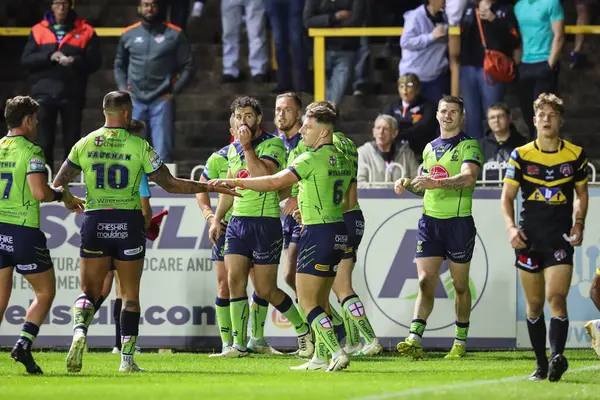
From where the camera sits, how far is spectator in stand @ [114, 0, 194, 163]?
16266mm

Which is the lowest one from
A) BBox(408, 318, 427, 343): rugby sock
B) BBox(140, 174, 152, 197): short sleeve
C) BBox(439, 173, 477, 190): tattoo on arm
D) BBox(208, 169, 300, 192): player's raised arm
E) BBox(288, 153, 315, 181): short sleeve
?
BBox(408, 318, 427, 343): rugby sock

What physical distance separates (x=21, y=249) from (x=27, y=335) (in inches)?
28.7

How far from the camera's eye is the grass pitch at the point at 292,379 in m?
8.86

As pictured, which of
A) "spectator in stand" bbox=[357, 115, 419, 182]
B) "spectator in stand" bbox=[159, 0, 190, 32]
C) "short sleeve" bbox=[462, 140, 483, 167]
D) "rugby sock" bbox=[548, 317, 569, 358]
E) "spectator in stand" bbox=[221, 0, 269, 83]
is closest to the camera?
"rugby sock" bbox=[548, 317, 569, 358]

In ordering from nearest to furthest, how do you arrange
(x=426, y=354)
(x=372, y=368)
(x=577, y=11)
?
(x=372, y=368) → (x=426, y=354) → (x=577, y=11)

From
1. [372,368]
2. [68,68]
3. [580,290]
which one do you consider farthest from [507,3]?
[372,368]

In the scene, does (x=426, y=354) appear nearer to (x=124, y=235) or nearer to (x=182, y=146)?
(x=124, y=235)

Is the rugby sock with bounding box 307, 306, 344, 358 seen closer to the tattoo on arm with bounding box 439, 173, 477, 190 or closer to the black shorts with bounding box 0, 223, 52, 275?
the tattoo on arm with bounding box 439, 173, 477, 190

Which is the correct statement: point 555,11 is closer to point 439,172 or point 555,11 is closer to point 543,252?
point 439,172

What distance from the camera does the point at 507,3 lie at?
17109mm

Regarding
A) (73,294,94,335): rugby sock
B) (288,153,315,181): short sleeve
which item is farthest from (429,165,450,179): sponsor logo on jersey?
(73,294,94,335): rugby sock

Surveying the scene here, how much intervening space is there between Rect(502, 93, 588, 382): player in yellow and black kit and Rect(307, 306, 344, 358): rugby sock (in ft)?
5.32

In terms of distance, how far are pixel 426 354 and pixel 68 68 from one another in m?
6.02

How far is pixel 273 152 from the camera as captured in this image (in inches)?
480
